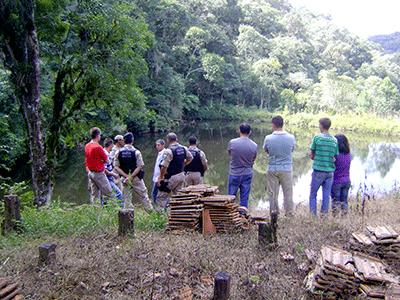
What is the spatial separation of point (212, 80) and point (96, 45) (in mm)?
35160

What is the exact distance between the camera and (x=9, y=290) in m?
3.09

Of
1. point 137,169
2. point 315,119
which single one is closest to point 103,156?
point 137,169

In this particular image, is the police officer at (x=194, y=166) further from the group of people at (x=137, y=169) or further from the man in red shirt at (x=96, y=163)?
the man in red shirt at (x=96, y=163)

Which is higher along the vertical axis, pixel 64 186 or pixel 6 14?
pixel 6 14

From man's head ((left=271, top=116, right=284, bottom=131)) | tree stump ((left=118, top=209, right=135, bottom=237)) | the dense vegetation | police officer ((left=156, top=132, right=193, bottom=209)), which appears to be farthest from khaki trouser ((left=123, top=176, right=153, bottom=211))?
man's head ((left=271, top=116, right=284, bottom=131))

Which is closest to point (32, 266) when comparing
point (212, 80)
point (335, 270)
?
point (335, 270)

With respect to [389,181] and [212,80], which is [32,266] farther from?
[212,80]

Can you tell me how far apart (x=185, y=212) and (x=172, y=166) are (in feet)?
5.65

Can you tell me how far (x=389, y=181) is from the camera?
16.2 metres

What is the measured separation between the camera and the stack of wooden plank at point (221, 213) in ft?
16.4

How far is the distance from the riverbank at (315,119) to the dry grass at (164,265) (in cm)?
3492

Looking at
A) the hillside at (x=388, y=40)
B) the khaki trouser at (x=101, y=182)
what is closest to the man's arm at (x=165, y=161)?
the khaki trouser at (x=101, y=182)

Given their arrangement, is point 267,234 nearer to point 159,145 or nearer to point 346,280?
point 346,280

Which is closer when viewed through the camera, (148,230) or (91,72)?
(148,230)
